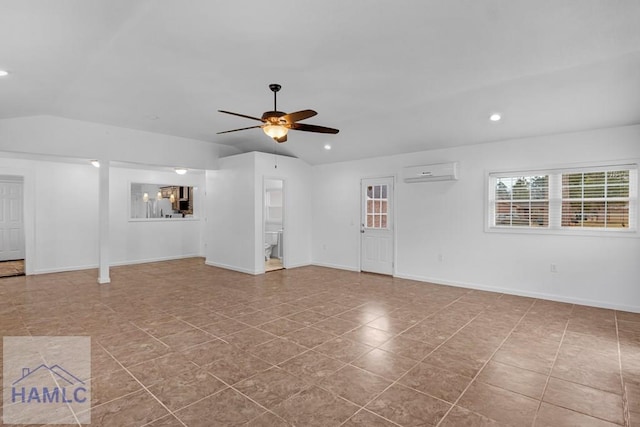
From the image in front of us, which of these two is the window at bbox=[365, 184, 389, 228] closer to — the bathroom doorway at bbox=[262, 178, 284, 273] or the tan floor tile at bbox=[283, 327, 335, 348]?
the bathroom doorway at bbox=[262, 178, 284, 273]

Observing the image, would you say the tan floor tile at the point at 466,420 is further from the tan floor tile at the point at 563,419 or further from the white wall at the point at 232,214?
the white wall at the point at 232,214

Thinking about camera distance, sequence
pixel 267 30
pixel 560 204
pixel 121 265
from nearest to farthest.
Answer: pixel 267 30 < pixel 560 204 < pixel 121 265

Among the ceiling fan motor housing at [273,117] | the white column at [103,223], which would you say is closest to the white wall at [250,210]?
the white column at [103,223]

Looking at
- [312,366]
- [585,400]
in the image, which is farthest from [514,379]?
[312,366]

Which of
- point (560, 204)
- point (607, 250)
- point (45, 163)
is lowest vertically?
point (607, 250)

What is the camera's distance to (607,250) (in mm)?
4582

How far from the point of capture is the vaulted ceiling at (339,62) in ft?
8.07

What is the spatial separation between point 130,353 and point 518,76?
501 cm

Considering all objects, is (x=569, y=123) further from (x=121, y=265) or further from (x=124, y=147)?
(x=121, y=265)

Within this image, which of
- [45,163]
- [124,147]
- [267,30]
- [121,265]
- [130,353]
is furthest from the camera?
[121,265]

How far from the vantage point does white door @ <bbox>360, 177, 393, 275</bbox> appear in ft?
22.8

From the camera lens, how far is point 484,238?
18.5ft

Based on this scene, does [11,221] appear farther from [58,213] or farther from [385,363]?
[385,363]

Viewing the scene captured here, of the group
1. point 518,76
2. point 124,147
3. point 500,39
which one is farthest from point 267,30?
point 124,147
